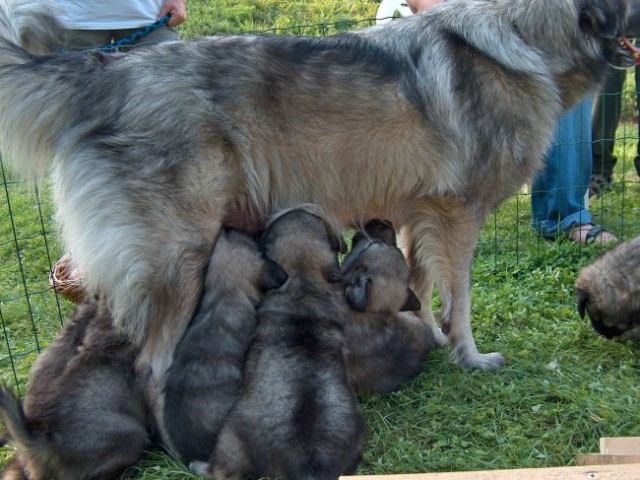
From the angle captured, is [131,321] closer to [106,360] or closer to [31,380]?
[106,360]

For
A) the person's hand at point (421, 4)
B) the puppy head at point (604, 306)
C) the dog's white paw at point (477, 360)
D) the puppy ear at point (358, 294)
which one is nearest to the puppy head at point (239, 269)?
the puppy ear at point (358, 294)

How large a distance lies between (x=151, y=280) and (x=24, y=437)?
→ 2.63ft

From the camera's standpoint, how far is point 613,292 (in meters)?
4.50

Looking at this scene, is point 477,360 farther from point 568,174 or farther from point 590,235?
point 568,174

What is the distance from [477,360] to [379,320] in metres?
0.64

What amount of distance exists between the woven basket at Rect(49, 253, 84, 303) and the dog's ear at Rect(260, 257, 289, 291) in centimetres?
137

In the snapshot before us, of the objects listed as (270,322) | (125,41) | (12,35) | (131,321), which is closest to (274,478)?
(270,322)

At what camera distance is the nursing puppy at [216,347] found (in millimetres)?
3354

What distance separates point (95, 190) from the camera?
11.3 ft

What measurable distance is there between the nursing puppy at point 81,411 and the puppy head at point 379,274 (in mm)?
1100

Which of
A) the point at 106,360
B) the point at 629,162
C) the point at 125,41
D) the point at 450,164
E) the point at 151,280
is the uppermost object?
the point at 125,41

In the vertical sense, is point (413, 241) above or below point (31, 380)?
above

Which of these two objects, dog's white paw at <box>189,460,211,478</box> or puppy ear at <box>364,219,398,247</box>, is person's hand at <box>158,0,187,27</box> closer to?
puppy ear at <box>364,219,398,247</box>

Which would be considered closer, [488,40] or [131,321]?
[131,321]
